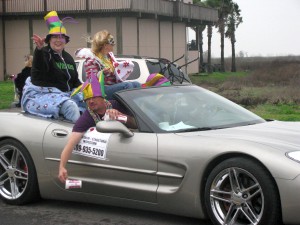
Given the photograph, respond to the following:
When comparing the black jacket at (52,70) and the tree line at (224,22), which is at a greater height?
the tree line at (224,22)

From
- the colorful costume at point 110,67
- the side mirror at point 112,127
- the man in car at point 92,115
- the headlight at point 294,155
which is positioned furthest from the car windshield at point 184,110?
the headlight at point 294,155

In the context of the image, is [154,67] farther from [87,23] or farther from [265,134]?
[87,23]

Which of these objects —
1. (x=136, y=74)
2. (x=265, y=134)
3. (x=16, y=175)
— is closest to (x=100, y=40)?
(x=16, y=175)

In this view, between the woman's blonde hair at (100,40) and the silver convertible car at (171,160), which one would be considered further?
the woman's blonde hair at (100,40)

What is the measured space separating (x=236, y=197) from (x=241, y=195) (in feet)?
0.16

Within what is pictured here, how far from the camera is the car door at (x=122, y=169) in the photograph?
4934 mm

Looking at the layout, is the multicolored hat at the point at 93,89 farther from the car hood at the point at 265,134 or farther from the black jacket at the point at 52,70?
the car hood at the point at 265,134

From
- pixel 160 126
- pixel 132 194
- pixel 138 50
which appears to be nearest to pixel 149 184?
pixel 132 194

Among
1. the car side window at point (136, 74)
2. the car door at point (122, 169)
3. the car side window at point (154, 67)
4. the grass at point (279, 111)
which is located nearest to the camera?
the car door at point (122, 169)

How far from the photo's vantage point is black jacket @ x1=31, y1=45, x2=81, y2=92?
625 centimetres

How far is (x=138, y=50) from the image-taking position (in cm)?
4084

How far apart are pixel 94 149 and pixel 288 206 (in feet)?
6.28

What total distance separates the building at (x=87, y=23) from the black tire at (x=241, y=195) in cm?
3320

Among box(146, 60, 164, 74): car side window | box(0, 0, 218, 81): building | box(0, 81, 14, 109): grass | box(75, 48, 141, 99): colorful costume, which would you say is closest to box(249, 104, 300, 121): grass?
box(146, 60, 164, 74): car side window
